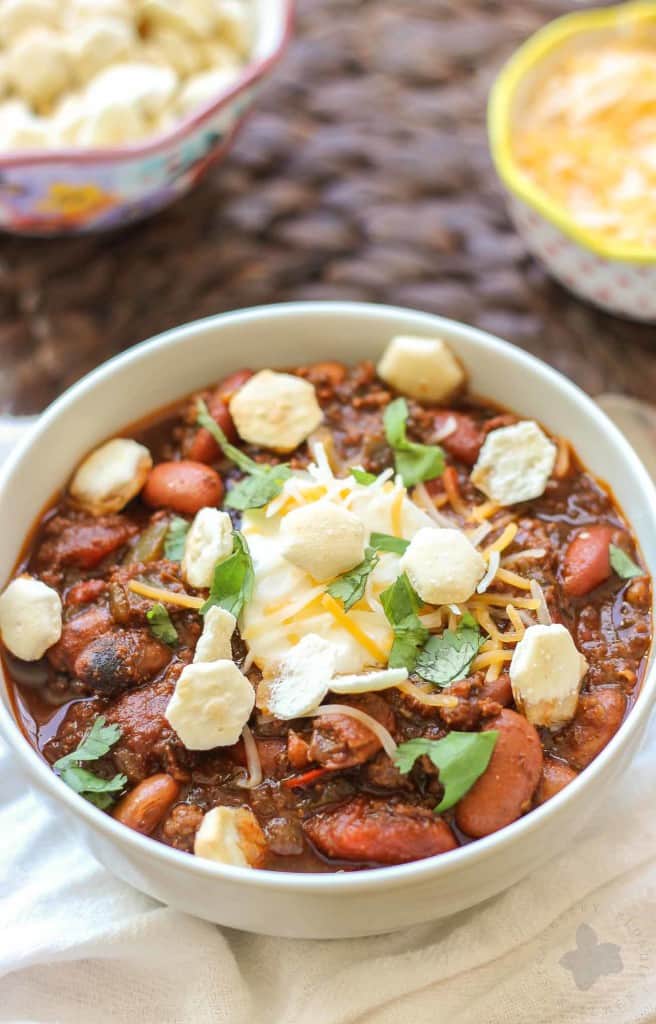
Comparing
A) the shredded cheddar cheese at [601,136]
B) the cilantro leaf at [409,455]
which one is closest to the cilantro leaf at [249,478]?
the cilantro leaf at [409,455]

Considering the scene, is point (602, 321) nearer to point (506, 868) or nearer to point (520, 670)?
point (520, 670)

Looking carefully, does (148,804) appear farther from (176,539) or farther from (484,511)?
(484,511)

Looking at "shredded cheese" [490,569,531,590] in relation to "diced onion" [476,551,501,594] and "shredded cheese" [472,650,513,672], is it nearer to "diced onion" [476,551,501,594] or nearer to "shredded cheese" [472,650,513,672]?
"diced onion" [476,551,501,594]

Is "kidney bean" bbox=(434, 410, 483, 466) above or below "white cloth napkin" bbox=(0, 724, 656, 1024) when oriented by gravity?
above

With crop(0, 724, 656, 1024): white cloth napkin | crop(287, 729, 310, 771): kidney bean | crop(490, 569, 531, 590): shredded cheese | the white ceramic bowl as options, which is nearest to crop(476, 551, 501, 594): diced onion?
crop(490, 569, 531, 590): shredded cheese

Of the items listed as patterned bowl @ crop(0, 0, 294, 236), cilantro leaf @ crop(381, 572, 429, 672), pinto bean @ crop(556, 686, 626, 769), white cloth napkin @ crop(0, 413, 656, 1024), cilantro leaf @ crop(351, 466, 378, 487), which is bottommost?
white cloth napkin @ crop(0, 413, 656, 1024)

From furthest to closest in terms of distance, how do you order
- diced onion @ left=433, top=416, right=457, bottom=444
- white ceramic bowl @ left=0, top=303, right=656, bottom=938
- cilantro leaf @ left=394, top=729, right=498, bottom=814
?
diced onion @ left=433, top=416, right=457, bottom=444 < cilantro leaf @ left=394, top=729, right=498, bottom=814 < white ceramic bowl @ left=0, top=303, right=656, bottom=938
